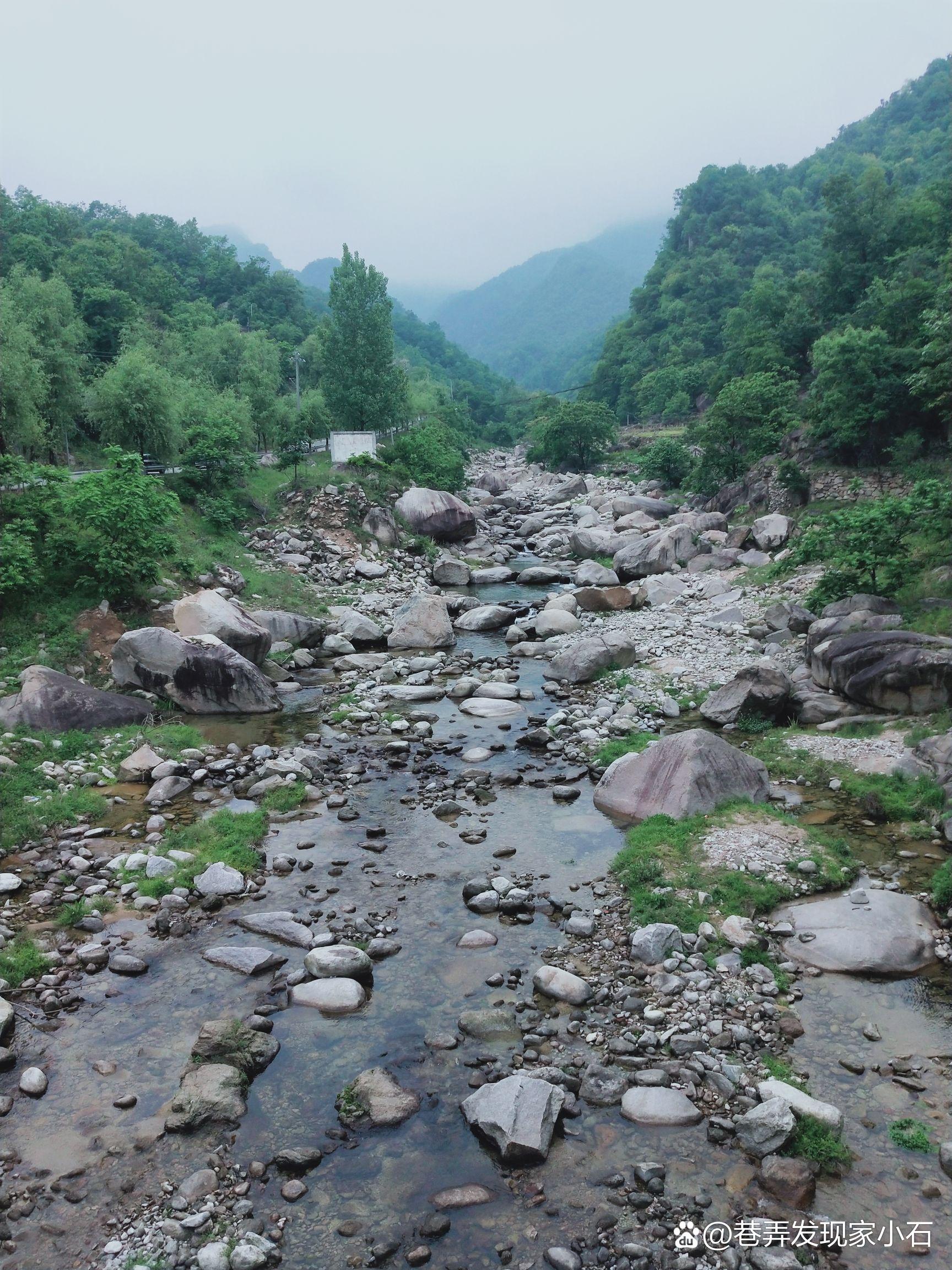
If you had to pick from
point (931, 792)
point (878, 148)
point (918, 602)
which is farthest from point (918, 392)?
point (878, 148)

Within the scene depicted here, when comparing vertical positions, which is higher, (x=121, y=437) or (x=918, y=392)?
(x=121, y=437)

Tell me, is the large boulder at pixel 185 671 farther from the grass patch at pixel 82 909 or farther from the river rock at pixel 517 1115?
the river rock at pixel 517 1115

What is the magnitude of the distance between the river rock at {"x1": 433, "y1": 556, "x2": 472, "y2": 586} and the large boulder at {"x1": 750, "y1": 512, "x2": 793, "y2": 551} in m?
13.0

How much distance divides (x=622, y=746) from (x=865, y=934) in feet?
23.1

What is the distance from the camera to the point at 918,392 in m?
31.7

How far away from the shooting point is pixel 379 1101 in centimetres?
812

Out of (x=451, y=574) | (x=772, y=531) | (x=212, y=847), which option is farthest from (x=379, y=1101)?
(x=772, y=531)

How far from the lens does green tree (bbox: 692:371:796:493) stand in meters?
43.6

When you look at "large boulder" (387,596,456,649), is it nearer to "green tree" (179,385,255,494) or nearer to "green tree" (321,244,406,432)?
"green tree" (179,385,255,494)

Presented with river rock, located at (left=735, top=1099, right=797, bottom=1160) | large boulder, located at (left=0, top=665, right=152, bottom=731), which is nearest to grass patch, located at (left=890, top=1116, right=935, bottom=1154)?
river rock, located at (left=735, top=1099, right=797, bottom=1160)

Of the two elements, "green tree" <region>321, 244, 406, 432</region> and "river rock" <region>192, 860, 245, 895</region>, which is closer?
"river rock" <region>192, 860, 245, 895</region>

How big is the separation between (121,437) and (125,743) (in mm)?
19157

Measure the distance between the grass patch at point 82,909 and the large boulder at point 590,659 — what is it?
13.1 m

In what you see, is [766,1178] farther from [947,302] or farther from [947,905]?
[947,302]
